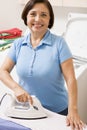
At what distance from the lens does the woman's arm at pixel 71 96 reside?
47.9 inches

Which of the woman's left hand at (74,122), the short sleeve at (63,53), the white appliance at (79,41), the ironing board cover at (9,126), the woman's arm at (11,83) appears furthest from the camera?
the white appliance at (79,41)

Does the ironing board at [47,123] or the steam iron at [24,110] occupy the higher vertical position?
the steam iron at [24,110]

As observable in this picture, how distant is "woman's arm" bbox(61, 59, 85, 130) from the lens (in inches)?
47.9

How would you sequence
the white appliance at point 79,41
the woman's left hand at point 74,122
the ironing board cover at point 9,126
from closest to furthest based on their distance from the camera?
the ironing board cover at point 9,126
the woman's left hand at point 74,122
the white appliance at point 79,41

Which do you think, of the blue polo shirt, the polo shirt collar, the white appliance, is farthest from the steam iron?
the white appliance

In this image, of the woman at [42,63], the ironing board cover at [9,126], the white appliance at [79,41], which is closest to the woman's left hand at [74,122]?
the woman at [42,63]

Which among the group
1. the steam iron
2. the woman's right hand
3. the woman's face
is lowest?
the steam iron

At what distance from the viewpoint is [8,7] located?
9.11ft

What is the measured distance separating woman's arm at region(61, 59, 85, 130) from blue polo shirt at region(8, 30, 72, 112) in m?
0.04

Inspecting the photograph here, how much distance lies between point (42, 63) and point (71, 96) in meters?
0.23

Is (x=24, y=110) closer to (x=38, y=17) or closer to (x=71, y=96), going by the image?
(x=71, y=96)

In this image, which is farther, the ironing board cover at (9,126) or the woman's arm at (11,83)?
the woman's arm at (11,83)

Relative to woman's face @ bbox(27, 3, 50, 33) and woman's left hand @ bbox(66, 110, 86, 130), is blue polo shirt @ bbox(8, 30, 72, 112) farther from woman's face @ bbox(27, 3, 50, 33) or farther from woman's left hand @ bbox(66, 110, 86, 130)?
woman's left hand @ bbox(66, 110, 86, 130)

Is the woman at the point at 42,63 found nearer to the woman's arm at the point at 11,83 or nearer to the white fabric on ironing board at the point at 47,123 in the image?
the woman's arm at the point at 11,83
